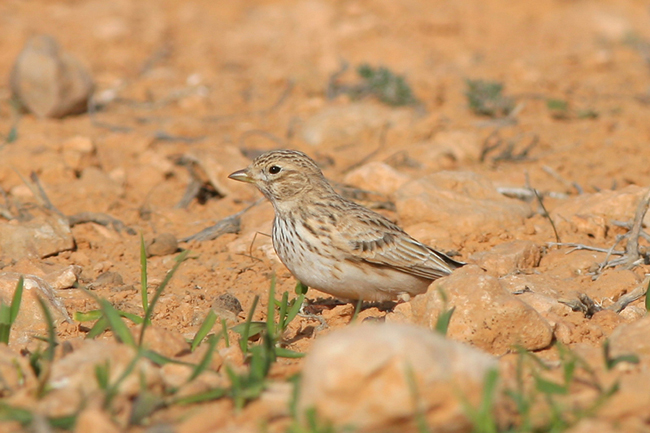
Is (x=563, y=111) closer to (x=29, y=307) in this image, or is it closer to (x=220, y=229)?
(x=220, y=229)

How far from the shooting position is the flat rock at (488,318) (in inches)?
154

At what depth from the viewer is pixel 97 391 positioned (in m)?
2.97

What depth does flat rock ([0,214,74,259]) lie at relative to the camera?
222 inches

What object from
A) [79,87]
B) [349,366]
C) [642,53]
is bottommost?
[642,53]

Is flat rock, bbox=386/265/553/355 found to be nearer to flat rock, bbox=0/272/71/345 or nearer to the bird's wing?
the bird's wing

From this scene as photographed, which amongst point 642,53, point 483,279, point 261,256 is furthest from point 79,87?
point 642,53

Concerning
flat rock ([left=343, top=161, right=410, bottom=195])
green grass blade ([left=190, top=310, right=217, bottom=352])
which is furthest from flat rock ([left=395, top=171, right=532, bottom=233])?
green grass blade ([left=190, top=310, right=217, bottom=352])

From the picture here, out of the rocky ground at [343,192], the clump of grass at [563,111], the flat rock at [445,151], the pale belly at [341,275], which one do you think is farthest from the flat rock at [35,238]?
the clump of grass at [563,111]

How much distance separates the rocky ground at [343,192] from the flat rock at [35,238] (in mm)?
15

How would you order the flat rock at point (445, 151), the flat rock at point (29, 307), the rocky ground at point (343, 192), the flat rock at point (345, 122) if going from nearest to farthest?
the rocky ground at point (343, 192) < the flat rock at point (29, 307) < the flat rock at point (445, 151) < the flat rock at point (345, 122)

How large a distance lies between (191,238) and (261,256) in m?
0.64

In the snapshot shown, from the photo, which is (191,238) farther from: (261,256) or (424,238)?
(424,238)

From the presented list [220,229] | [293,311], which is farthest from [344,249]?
[220,229]

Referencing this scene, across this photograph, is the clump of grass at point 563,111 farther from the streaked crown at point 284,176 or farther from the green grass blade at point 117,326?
the green grass blade at point 117,326
